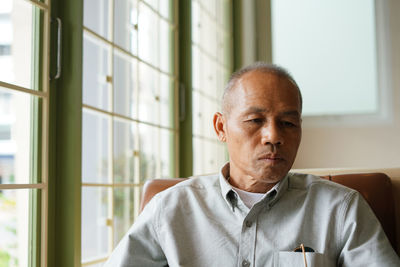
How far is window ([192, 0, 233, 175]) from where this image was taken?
3.66 meters

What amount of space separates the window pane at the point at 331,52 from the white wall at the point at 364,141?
18 centimetres

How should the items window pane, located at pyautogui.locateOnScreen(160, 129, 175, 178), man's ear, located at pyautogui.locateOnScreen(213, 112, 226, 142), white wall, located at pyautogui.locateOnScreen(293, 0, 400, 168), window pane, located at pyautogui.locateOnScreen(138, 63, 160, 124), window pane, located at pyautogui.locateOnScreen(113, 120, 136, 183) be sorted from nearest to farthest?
man's ear, located at pyautogui.locateOnScreen(213, 112, 226, 142) < window pane, located at pyautogui.locateOnScreen(113, 120, 136, 183) < window pane, located at pyautogui.locateOnScreen(138, 63, 160, 124) < window pane, located at pyautogui.locateOnScreen(160, 129, 175, 178) < white wall, located at pyautogui.locateOnScreen(293, 0, 400, 168)

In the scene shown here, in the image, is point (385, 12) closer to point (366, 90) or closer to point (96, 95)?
point (366, 90)

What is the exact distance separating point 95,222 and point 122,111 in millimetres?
622

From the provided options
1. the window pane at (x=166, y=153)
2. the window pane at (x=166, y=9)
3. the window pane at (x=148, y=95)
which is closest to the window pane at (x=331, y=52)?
the window pane at (x=166, y=9)

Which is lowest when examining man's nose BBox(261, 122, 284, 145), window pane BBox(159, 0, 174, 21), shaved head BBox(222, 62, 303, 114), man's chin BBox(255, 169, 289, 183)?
man's chin BBox(255, 169, 289, 183)

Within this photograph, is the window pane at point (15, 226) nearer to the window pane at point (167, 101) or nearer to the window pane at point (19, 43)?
the window pane at point (19, 43)

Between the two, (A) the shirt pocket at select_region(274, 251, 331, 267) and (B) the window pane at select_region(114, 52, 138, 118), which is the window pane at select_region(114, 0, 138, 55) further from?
(A) the shirt pocket at select_region(274, 251, 331, 267)

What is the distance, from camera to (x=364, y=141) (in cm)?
473

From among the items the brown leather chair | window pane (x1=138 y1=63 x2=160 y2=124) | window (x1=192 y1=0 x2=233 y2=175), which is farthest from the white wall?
the brown leather chair

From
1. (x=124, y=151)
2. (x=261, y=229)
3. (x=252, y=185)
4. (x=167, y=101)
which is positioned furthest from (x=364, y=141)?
(x=261, y=229)

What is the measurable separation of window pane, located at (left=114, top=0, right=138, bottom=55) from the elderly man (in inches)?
47.6

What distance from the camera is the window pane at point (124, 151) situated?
94.4 inches

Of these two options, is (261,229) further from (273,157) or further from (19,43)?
(19,43)
